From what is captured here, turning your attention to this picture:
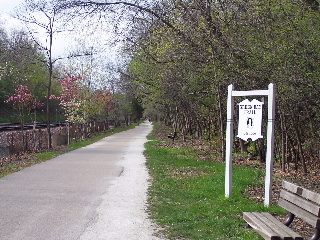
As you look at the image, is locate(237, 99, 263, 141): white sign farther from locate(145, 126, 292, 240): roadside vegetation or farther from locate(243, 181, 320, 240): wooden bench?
locate(243, 181, 320, 240): wooden bench

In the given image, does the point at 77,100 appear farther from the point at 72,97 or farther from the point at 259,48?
the point at 259,48

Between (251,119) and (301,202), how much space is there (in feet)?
9.46

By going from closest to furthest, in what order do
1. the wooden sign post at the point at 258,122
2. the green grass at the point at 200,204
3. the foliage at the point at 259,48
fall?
the green grass at the point at 200,204, the wooden sign post at the point at 258,122, the foliage at the point at 259,48

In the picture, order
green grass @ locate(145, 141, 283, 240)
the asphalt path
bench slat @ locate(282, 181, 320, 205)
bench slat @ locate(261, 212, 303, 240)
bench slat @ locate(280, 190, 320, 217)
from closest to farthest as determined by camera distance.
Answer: bench slat @ locate(261, 212, 303, 240) < bench slat @ locate(280, 190, 320, 217) < bench slat @ locate(282, 181, 320, 205) < the asphalt path < green grass @ locate(145, 141, 283, 240)

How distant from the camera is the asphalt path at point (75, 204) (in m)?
6.79

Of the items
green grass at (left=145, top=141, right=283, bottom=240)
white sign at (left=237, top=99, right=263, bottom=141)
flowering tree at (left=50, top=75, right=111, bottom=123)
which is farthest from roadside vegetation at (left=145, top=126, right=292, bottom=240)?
flowering tree at (left=50, top=75, right=111, bottom=123)

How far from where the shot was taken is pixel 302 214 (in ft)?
19.7

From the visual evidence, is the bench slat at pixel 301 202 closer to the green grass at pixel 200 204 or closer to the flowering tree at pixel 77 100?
the green grass at pixel 200 204

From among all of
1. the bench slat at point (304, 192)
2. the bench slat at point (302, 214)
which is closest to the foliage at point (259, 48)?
the bench slat at point (304, 192)

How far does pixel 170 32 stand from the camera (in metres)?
14.7

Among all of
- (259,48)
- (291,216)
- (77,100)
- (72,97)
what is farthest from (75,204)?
(77,100)

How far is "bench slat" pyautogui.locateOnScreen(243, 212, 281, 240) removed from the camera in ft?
18.1

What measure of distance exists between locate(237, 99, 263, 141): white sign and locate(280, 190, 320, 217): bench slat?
195cm

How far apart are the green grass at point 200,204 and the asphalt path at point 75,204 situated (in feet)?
1.14
